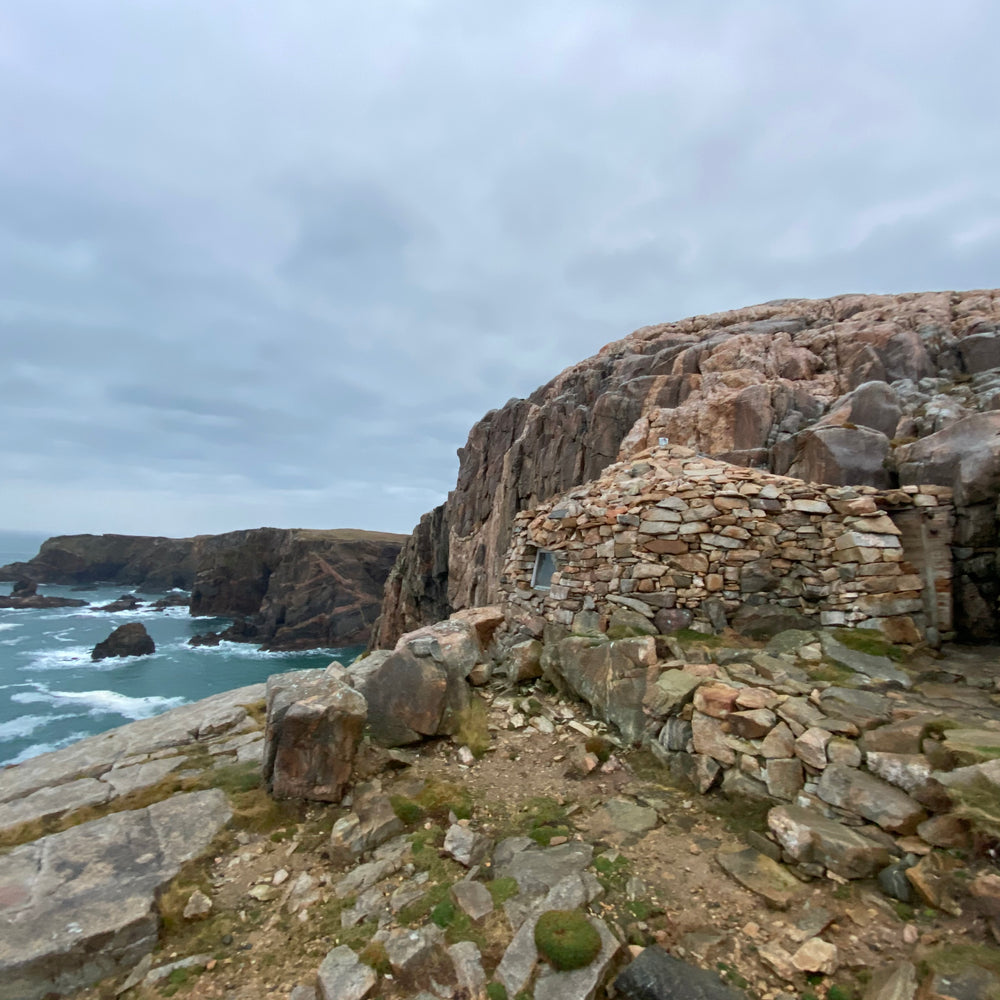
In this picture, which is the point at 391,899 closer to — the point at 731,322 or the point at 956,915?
the point at 956,915

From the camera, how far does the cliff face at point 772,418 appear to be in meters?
11.4

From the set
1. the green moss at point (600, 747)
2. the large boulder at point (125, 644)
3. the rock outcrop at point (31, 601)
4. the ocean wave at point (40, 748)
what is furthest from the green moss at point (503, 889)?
the rock outcrop at point (31, 601)

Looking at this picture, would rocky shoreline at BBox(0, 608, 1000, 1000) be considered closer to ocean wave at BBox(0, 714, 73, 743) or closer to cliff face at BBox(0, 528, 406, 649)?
ocean wave at BBox(0, 714, 73, 743)

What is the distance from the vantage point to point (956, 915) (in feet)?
14.7

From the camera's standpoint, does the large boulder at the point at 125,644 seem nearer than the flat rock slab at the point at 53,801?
No

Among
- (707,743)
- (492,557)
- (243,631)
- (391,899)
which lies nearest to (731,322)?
(492,557)

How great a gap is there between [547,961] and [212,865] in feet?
15.1

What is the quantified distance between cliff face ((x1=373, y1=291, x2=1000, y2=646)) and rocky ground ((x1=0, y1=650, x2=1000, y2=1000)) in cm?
501

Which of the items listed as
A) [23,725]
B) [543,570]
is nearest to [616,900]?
[543,570]

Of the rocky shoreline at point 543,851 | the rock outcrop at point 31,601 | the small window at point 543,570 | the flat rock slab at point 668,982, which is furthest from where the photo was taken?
the rock outcrop at point 31,601

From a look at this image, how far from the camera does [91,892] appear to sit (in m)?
A: 5.88

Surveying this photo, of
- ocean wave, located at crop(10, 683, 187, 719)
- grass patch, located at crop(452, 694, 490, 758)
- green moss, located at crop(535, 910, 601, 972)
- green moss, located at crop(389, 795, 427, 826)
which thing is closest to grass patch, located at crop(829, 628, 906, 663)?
grass patch, located at crop(452, 694, 490, 758)

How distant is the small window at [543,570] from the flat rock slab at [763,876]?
285 inches

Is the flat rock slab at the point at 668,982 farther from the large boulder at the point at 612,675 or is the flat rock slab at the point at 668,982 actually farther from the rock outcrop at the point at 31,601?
the rock outcrop at the point at 31,601
